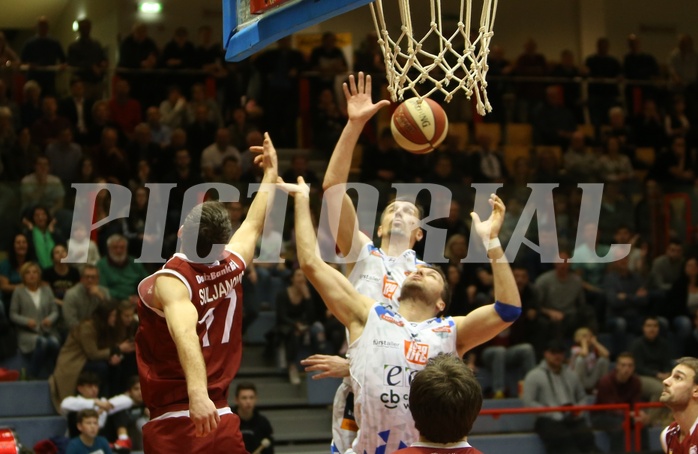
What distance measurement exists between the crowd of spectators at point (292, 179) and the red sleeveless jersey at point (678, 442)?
532 cm

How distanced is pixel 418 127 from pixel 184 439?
270 centimetres

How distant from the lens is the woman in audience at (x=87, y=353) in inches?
429

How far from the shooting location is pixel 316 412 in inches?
473

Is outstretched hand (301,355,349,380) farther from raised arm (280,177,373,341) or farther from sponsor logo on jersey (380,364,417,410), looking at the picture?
sponsor logo on jersey (380,364,417,410)

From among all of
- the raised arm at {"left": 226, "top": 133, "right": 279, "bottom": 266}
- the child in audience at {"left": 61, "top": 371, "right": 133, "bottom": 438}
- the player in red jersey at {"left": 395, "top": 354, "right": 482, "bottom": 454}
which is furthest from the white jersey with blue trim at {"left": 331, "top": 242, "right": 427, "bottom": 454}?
the child in audience at {"left": 61, "top": 371, "right": 133, "bottom": 438}

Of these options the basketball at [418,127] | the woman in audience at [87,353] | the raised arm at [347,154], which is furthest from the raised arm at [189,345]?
the woman in audience at [87,353]

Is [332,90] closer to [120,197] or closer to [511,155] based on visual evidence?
[511,155]

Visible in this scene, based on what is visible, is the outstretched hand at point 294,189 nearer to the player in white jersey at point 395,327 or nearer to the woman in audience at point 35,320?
the player in white jersey at point 395,327

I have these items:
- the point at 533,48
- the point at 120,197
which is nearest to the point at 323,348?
the point at 120,197

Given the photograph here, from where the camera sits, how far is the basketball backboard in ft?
19.4

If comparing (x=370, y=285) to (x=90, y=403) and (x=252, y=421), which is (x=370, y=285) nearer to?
(x=252, y=421)

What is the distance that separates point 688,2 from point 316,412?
12767 mm

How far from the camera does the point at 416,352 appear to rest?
5949 millimetres

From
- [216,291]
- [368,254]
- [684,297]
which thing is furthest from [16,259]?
[684,297]
